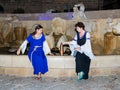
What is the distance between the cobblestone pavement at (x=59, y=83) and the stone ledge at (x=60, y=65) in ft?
0.45

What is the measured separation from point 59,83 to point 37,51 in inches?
33.7

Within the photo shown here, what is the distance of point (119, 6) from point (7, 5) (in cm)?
622

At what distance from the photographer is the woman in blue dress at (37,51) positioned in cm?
709

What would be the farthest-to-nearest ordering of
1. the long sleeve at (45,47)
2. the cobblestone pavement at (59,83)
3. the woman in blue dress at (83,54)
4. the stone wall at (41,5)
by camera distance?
the stone wall at (41,5), the long sleeve at (45,47), the woman in blue dress at (83,54), the cobblestone pavement at (59,83)

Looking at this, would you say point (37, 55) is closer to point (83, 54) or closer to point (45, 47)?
point (45, 47)

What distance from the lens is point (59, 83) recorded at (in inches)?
270

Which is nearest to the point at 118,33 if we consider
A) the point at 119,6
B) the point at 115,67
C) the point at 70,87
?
the point at 115,67

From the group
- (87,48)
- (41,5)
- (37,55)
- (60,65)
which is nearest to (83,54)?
(87,48)

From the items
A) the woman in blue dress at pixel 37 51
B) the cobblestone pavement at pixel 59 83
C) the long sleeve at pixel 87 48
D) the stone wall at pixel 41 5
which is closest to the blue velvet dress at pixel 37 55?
the woman in blue dress at pixel 37 51

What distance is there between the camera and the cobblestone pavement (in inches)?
258

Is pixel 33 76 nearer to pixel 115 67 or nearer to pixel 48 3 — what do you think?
pixel 115 67

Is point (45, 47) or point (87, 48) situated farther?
point (45, 47)

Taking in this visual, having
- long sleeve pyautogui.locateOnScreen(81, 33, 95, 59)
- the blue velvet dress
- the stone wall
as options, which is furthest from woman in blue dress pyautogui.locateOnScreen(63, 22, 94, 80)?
→ the stone wall

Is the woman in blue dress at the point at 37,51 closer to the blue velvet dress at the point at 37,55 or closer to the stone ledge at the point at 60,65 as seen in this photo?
the blue velvet dress at the point at 37,55
